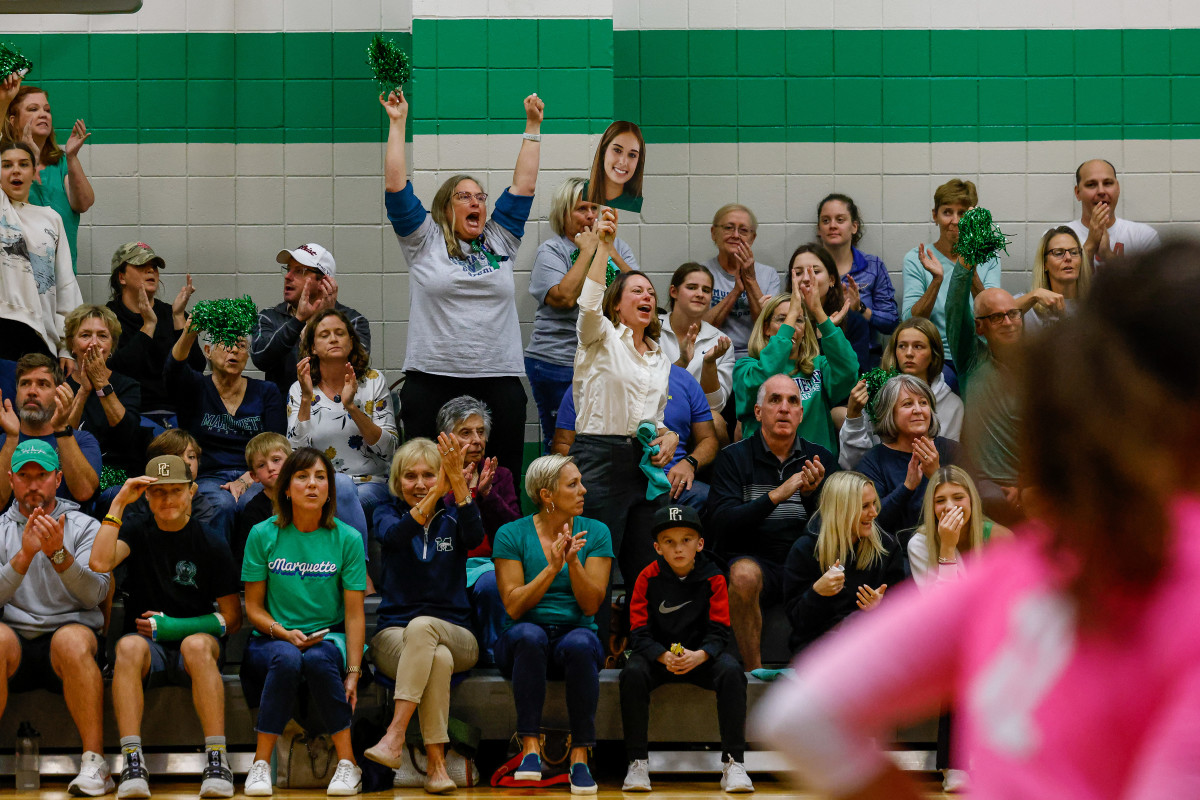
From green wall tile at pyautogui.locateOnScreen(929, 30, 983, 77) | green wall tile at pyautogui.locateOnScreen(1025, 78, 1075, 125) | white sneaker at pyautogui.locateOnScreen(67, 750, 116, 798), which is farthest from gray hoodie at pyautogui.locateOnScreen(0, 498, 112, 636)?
green wall tile at pyautogui.locateOnScreen(1025, 78, 1075, 125)

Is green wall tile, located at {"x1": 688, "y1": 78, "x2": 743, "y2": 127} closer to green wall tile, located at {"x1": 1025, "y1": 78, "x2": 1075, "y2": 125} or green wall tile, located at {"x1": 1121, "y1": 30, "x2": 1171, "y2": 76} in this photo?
green wall tile, located at {"x1": 1025, "y1": 78, "x2": 1075, "y2": 125}

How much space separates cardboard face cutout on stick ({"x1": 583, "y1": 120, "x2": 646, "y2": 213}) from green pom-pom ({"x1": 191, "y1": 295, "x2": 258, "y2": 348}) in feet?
6.28

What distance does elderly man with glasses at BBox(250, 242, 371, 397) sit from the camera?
22.3 ft

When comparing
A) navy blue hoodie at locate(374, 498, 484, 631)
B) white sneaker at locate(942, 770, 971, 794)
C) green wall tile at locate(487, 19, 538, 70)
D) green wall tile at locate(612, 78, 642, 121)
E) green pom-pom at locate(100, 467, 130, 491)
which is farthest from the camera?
green wall tile at locate(612, 78, 642, 121)

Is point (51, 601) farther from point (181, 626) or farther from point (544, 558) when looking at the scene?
point (544, 558)

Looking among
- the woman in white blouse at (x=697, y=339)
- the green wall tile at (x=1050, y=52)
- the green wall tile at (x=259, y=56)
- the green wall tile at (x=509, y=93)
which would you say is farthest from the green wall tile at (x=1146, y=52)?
the green wall tile at (x=259, y=56)

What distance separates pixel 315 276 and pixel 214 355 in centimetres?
71

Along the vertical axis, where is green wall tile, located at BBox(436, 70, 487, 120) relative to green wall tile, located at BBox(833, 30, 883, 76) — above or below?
below

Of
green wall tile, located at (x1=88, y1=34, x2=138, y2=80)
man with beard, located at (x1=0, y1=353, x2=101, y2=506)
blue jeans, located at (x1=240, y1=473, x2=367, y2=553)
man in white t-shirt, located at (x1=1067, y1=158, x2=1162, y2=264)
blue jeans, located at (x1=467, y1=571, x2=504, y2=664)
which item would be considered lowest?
blue jeans, located at (x1=467, y1=571, x2=504, y2=664)

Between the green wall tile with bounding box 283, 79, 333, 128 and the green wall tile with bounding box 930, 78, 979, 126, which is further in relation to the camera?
the green wall tile with bounding box 930, 78, 979, 126

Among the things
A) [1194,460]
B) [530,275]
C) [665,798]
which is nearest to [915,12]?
[530,275]

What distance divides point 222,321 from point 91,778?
2382mm

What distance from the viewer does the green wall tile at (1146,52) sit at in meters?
8.14

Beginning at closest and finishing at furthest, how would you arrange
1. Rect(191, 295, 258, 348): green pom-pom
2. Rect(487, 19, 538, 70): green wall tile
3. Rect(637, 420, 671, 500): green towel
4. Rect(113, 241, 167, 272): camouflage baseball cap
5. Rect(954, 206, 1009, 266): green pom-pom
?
Rect(637, 420, 671, 500): green towel < Rect(191, 295, 258, 348): green pom-pom < Rect(954, 206, 1009, 266): green pom-pom < Rect(113, 241, 167, 272): camouflage baseball cap < Rect(487, 19, 538, 70): green wall tile
